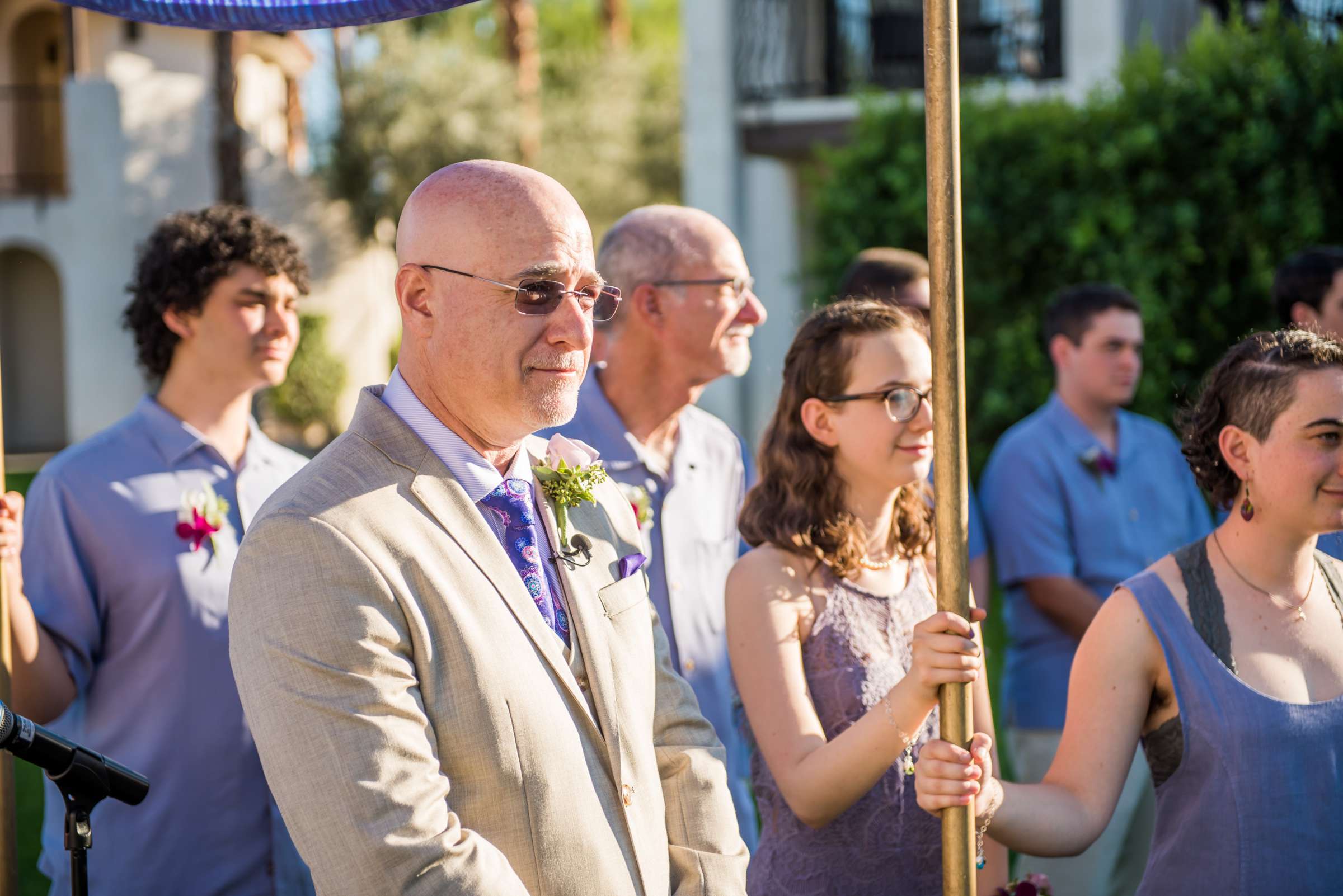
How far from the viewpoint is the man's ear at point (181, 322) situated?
399 cm

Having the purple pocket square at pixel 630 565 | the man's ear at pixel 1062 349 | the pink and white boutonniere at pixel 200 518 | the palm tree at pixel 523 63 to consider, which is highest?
the palm tree at pixel 523 63

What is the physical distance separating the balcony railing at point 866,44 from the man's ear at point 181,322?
11.7m

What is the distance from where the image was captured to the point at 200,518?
3.75 meters

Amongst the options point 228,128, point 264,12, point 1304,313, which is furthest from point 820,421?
point 228,128

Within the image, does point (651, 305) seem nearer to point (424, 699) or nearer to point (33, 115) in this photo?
point (424, 699)

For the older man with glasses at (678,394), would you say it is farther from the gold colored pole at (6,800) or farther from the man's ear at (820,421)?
the gold colored pole at (6,800)

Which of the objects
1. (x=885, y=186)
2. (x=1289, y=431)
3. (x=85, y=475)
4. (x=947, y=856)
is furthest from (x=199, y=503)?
(x=885, y=186)

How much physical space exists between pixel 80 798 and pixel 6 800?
41 cm

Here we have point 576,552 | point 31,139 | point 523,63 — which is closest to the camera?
point 576,552

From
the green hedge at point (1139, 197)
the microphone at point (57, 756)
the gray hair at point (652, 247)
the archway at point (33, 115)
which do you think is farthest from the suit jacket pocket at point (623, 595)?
the archway at point (33, 115)

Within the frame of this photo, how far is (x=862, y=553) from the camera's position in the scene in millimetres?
3512

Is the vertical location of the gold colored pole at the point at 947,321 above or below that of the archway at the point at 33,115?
below

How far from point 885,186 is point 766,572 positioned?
9952mm

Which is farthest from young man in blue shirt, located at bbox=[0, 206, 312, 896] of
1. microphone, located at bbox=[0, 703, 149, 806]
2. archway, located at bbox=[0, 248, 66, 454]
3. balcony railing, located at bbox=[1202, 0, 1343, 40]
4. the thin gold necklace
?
archway, located at bbox=[0, 248, 66, 454]
